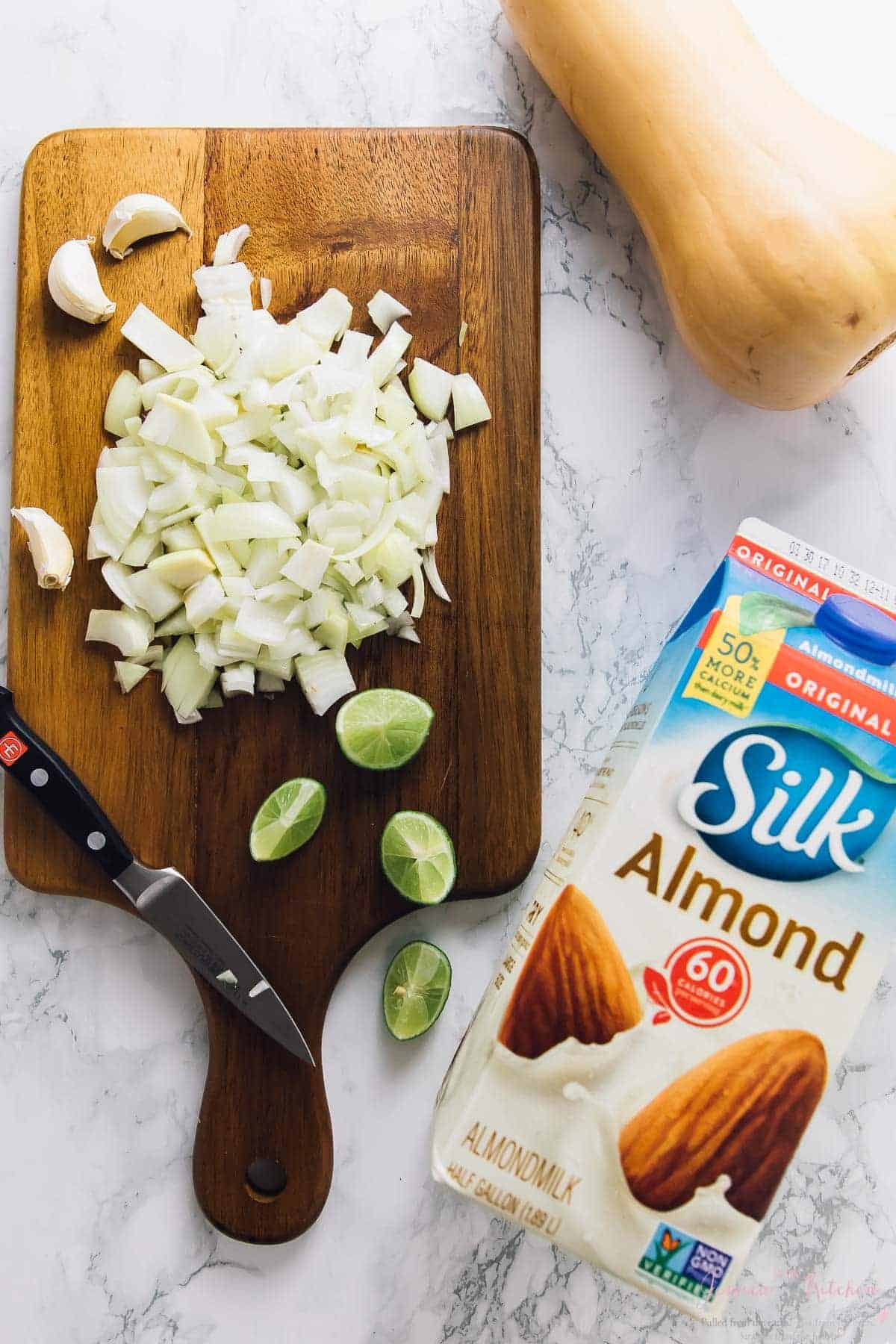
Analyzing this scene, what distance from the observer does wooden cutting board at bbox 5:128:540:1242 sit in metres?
1.38

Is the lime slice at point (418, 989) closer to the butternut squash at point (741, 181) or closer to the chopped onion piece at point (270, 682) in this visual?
the chopped onion piece at point (270, 682)

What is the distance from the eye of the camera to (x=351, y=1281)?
1432 millimetres

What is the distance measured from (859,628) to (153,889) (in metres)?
0.90

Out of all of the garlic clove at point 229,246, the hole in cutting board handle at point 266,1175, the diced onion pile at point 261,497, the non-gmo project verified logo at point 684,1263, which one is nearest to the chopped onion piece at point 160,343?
the diced onion pile at point 261,497

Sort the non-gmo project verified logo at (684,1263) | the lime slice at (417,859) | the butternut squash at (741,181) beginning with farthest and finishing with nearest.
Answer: the lime slice at (417,859)
the butternut squash at (741,181)
the non-gmo project verified logo at (684,1263)

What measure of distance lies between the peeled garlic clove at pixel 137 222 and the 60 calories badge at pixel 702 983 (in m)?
1.12

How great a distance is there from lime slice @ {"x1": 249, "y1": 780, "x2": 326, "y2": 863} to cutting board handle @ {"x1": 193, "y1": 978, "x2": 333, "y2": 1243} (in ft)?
0.70

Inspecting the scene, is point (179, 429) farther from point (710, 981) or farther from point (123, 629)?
point (710, 981)

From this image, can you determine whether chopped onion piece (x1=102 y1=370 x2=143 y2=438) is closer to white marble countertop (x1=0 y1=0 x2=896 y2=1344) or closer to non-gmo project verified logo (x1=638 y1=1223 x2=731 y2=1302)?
white marble countertop (x1=0 y1=0 x2=896 y2=1344)

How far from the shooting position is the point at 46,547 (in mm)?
1345

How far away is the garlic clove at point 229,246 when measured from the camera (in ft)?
4.56

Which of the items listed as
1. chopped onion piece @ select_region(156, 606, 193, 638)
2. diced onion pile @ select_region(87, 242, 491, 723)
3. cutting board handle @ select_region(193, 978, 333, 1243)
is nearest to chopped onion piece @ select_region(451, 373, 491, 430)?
diced onion pile @ select_region(87, 242, 491, 723)

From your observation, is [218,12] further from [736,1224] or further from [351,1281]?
[351,1281]

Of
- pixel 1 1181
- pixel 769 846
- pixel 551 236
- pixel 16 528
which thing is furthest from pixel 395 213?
pixel 1 1181
